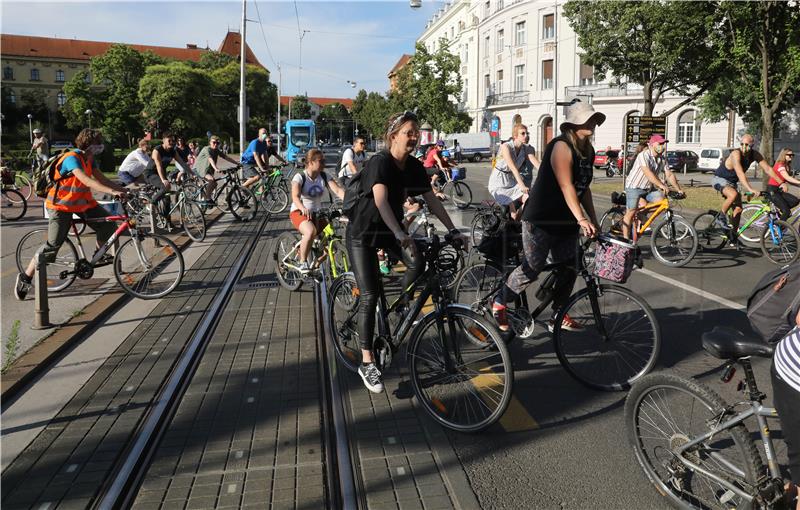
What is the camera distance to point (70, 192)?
6961mm

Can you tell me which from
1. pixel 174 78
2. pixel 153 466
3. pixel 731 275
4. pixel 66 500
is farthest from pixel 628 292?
pixel 174 78

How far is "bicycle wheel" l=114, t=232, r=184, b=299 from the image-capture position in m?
7.24

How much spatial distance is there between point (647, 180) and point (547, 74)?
49269mm

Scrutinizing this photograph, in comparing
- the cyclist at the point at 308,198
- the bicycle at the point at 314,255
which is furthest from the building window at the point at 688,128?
the bicycle at the point at 314,255

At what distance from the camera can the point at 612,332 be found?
469 centimetres

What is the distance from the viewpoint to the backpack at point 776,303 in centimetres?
238

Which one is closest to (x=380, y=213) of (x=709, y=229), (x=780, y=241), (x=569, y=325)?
(x=569, y=325)

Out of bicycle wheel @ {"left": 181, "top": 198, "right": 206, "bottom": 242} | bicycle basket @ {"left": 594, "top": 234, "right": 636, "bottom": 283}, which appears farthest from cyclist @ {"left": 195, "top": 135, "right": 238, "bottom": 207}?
bicycle basket @ {"left": 594, "top": 234, "right": 636, "bottom": 283}

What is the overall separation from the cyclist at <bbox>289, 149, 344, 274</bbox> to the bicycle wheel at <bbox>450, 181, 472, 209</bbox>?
869 centimetres

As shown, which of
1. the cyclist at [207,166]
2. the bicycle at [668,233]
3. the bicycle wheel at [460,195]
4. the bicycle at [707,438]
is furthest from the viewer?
the bicycle wheel at [460,195]

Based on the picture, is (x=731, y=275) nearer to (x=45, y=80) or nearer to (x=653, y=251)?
(x=653, y=251)

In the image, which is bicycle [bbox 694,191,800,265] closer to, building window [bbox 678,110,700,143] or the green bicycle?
the green bicycle

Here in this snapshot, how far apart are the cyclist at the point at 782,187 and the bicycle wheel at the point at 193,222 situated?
9.37m

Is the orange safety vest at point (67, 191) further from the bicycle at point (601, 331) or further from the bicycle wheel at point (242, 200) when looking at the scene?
the bicycle wheel at point (242, 200)
